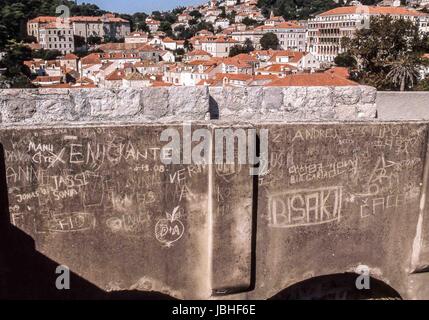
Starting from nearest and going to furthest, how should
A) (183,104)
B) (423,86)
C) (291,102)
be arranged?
(183,104), (291,102), (423,86)

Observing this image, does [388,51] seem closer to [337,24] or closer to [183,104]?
[183,104]

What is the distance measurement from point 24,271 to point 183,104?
2.19 meters

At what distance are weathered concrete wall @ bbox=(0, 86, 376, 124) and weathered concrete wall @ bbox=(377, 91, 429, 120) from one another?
0.58m

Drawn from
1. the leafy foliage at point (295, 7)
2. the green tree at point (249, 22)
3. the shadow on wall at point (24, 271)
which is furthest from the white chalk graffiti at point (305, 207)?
the leafy foliage at point (295, 7)

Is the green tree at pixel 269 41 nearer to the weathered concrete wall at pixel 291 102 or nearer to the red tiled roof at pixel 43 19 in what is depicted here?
the red tiled roof at pixel 43 19

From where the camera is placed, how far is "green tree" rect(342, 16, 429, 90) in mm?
28312

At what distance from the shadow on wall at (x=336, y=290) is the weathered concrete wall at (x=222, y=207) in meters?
0.10

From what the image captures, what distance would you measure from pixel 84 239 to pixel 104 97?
1425mm

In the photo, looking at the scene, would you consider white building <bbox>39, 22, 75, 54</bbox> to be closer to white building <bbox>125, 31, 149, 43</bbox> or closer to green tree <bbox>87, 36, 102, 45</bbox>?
green tree <bbox>87, 36, 102, 45</bbox>

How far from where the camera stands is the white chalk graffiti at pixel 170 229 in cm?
466

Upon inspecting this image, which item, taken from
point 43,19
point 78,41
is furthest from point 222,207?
point 78,41

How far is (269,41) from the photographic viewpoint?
122m

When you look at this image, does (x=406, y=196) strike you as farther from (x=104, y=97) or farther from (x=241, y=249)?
(x=104, y=97)

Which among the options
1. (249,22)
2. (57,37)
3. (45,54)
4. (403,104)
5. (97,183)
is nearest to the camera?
(97,183)
